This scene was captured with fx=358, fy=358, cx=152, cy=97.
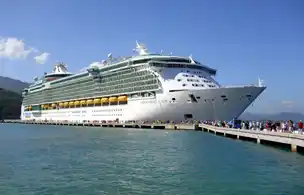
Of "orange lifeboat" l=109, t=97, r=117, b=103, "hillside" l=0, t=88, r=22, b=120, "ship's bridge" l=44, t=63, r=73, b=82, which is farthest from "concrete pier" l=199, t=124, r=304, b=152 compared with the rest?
"hillside" l=0, t=88, r=22, b=120

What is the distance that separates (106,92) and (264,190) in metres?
62.3

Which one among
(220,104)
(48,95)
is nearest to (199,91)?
(220,104)

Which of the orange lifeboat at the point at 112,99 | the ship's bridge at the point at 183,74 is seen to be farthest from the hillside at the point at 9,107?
the ship's bridge at the point at 183,74

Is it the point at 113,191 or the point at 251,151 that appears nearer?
the point at 113,191

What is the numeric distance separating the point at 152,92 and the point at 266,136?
30.6 metres

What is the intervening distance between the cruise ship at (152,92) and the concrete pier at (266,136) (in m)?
5.89

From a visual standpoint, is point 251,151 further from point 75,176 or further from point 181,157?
point 75,176

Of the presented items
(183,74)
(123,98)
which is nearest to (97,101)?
(123,98)

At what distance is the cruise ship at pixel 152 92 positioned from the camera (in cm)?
A: 5362

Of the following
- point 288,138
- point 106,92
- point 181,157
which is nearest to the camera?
point 181,157

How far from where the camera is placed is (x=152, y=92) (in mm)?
59625

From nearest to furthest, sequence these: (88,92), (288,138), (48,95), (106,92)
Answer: (288,138)
(106,92)
(88,92)
(48,95)

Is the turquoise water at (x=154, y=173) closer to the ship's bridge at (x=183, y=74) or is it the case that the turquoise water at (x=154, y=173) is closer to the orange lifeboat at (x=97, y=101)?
the ship's bridge at (x=183, y=74)

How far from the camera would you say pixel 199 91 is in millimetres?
52656
